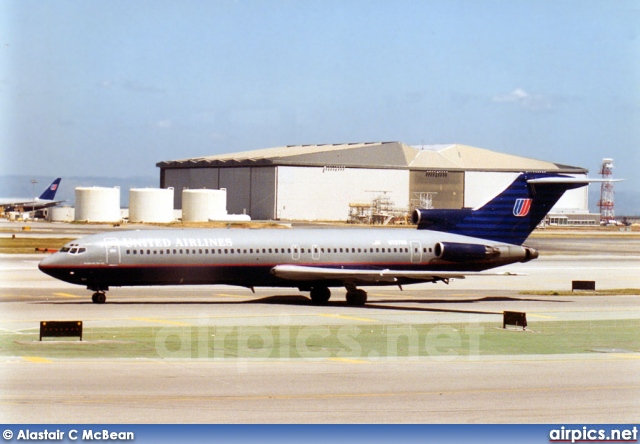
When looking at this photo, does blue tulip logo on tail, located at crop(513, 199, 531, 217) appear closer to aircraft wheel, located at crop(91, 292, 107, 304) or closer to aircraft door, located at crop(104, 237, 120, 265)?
aircraft door, located at crop(104, 237, 120, 265)

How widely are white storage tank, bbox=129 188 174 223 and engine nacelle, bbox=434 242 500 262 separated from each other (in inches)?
4169

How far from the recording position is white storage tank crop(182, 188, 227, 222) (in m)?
148

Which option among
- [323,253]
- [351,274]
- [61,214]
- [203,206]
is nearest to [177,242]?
[323,253]

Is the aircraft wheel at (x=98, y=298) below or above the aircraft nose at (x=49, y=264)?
below

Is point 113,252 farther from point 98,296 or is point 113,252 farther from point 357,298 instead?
point 357,298

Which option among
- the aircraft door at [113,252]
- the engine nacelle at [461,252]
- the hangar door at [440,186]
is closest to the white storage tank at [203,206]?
the hangar door at [440,186]

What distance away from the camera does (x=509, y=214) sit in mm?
47469

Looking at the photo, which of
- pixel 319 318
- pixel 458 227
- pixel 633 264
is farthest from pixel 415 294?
pixel 633 264

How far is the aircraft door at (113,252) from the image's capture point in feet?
135

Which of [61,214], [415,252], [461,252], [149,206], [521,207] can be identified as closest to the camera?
[461,252]

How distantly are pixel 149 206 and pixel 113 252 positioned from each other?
107m

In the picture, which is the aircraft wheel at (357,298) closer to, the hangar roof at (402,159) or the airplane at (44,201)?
the hangar roof at (402,159)

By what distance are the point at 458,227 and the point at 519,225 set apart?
319 centimetres

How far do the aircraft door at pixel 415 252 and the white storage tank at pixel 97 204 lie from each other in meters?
111
